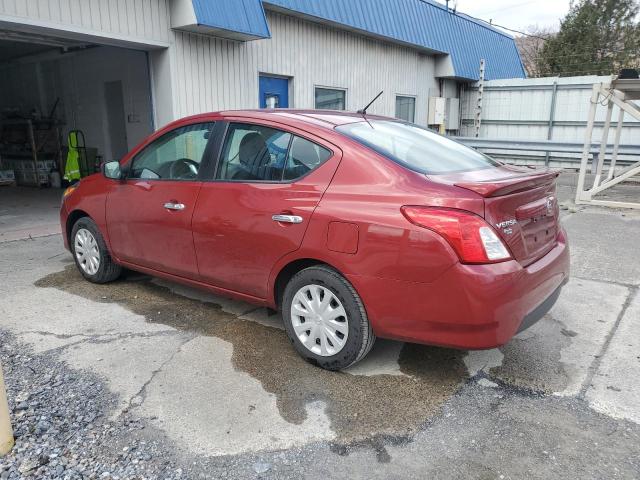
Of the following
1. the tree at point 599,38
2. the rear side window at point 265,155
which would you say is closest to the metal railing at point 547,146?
the rear side window at point 265,155

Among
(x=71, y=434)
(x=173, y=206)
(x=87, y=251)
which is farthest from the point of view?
(x=87, y=251)

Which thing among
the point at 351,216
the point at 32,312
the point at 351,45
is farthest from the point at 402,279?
the point at 351,45

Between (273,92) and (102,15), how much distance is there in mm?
3975

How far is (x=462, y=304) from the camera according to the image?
2.64 meters

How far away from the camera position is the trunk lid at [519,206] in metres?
2.71

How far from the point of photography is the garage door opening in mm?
10523

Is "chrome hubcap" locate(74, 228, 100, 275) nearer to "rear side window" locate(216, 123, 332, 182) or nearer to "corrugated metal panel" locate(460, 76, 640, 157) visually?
"rear side window" locate(216, 123, 332, 182)

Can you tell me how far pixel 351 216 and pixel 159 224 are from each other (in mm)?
1856

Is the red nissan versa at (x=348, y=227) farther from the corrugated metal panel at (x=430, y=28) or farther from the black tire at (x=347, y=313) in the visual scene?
the corrugated metal panel at (x=430, y=28)

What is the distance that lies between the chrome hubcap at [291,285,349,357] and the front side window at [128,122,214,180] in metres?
1.38

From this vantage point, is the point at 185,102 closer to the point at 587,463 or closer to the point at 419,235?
the point at 419,235

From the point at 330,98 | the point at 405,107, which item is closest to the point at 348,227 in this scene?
the point at 330,98

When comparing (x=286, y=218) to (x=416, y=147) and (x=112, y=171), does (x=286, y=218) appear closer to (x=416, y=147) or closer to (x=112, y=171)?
(x=416, y=147)

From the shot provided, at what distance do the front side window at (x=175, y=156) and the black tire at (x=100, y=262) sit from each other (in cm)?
75
